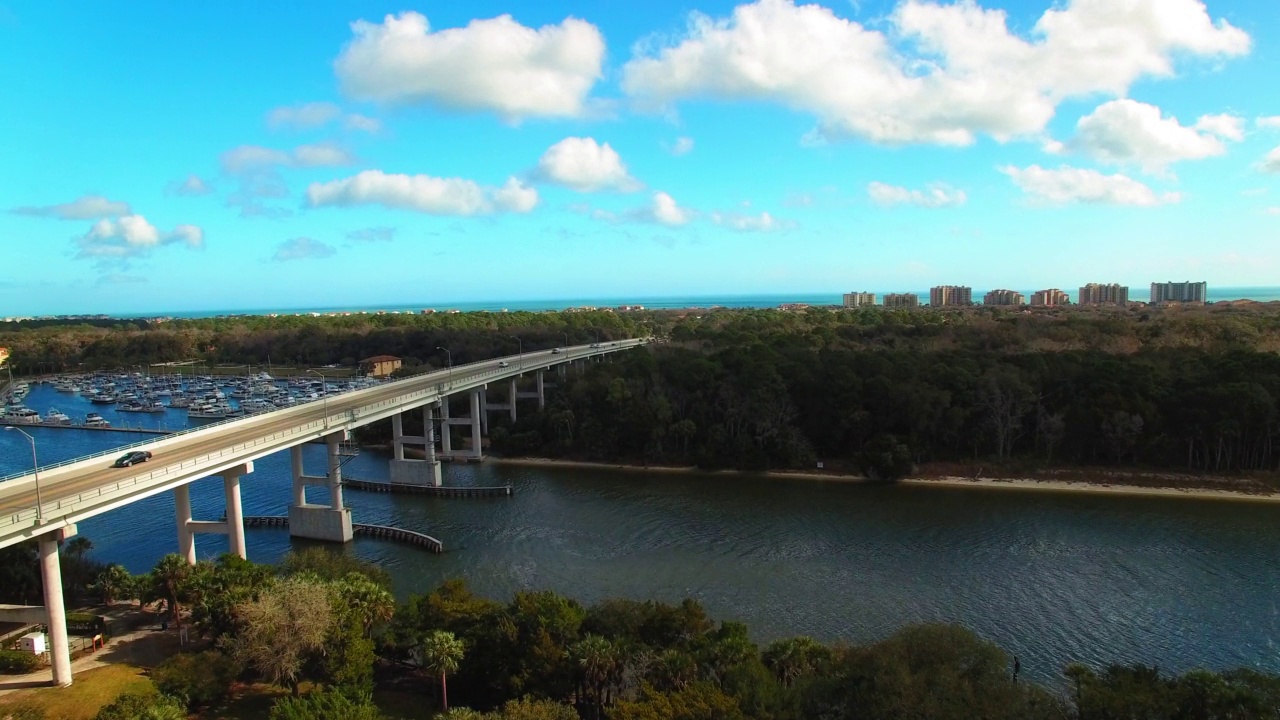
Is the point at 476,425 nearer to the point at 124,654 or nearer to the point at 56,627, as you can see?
the point at 124,654

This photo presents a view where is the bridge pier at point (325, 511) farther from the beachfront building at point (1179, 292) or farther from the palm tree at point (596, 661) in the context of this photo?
the beachfront building at point (1179, 292)

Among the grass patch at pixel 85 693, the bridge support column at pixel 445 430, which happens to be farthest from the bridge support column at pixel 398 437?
the grass patch at pixel 85 693

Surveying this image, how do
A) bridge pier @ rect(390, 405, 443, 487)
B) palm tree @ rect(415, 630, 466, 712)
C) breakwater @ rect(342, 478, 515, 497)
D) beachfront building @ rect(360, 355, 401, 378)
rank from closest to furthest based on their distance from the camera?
palm tree @ rect(415, 630, 466, 712) → breakwater @ rect(342, 478, 515, 497) → bridge pier @ rect(390, 405, 443, 487) → beachfront building @ rect(360, 355, 401, 378)

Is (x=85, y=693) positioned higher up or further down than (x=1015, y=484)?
higher up

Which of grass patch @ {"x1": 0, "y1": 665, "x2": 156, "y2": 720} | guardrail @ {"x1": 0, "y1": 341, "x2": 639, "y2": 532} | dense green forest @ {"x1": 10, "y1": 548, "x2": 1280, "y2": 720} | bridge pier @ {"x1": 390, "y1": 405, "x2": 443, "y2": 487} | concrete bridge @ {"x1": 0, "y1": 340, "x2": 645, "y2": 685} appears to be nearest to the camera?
dense green forest @ {"x1": 10, "y1": 548, "x2": 1280, "y2": 720}

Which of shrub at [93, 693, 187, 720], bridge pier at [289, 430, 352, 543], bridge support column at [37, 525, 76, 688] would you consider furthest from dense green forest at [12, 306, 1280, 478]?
shrub at [93, 693, 187, 720]

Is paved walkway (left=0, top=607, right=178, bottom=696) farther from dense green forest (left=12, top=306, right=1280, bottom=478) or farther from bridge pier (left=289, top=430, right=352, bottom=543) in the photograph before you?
dense green forest (left=12, top=306, right=1280, bottom=478)

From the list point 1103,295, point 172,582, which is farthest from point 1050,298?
point 172,582
